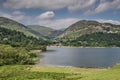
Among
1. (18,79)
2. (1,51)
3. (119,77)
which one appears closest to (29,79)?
(18,79)

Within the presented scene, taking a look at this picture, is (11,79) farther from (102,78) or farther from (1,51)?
(1,51)

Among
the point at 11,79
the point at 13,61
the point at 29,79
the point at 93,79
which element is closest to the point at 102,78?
the point at 93,79

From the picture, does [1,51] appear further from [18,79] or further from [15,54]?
[18,79]

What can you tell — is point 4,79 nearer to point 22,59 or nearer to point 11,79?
point 11,79

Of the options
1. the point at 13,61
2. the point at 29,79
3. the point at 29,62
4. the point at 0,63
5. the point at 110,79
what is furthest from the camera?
the point at 29,62

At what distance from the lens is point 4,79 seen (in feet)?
260

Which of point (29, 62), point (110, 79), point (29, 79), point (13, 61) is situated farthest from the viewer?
point (29, 62)

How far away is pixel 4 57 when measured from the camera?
557 feet

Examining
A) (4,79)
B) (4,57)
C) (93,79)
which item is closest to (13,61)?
(4,57)

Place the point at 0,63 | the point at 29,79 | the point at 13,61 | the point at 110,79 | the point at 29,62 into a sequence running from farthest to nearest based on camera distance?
the point at 29,62 < the point at 13,61 < the point at 0,63 < the point at 29,79 < the point at 110,79

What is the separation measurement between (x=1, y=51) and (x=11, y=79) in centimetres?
9942

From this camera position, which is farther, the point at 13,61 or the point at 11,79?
the point at 13,61

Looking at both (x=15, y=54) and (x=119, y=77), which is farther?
(x=15, y=54)

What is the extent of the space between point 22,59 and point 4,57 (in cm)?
1283
